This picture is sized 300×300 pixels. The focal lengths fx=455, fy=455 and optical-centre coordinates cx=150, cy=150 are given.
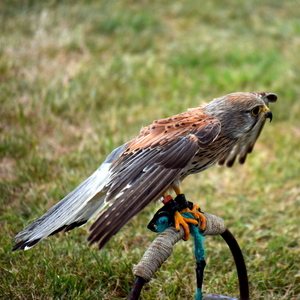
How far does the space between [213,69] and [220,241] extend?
326 cm

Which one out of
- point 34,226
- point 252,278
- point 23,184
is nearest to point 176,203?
point 34,226

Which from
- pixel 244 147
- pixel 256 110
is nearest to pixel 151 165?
pixel 256 110

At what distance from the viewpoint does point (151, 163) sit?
2361 mm

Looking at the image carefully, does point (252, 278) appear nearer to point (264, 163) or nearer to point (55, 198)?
point (55, 198)

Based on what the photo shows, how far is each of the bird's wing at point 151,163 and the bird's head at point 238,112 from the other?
0.37 feet

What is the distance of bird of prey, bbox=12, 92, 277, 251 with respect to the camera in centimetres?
217

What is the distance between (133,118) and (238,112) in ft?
8.50

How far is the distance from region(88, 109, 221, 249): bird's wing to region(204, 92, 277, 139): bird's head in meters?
0.11

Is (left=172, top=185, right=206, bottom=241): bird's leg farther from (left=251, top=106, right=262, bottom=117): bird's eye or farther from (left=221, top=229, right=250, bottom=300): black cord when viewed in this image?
(left=251, top=106, right=262, bottom=117): bird's eye

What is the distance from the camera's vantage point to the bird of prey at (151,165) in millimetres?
2170

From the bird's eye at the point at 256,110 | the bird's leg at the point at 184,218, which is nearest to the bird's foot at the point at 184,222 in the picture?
the bird's leg at the point at 184,218

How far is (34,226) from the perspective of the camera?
254cm

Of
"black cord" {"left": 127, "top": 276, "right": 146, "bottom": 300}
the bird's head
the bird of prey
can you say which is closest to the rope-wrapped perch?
"black cord" {"left": 127, "top": 276, "right": 146, "bottom": 300}

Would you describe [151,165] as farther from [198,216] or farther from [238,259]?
[238,259]
